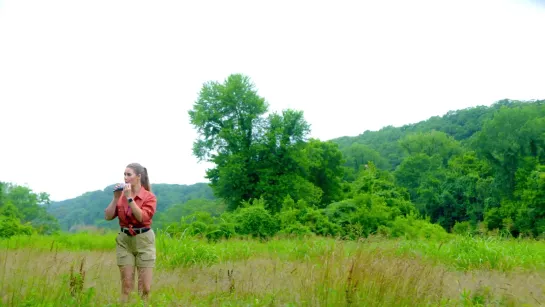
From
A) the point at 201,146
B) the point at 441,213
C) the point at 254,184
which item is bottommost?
the point at 441,213

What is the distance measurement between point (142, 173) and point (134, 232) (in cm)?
62

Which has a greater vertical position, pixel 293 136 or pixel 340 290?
pixel 293 136

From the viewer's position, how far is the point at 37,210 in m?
66.0

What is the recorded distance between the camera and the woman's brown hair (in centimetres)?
499

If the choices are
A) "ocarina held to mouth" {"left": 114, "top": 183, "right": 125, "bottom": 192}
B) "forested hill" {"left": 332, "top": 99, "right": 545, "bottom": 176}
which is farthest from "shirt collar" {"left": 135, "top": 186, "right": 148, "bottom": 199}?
"forested hill" {"left": 332, "top": 99, "right": 545, "bottom": 176}

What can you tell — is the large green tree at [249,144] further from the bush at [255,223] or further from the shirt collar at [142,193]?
the shirt collar at [142,193]

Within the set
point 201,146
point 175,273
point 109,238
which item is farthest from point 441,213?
point 175,273

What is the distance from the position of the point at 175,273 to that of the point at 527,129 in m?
46.6

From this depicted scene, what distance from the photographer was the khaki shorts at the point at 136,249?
4.93 m

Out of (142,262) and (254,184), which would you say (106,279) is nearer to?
(142,262)

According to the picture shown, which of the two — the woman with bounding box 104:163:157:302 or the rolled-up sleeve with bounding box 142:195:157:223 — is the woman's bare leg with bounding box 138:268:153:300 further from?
the rolled-up sleeve with bounding box 142:195:157:223

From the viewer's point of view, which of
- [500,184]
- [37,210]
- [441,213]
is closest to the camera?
[500,184]

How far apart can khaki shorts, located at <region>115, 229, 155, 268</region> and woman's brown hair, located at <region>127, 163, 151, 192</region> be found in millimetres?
493

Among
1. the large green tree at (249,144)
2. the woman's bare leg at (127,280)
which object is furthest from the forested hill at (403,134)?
the woman's bare leg at (127,280)
